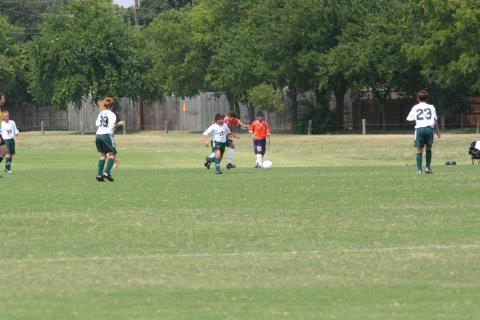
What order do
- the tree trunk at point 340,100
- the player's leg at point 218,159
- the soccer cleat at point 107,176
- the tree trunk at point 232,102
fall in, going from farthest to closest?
the tree trunk at point 232,102, the tree trunk at point 340,100, the player's leg at point 218,159, the soccer cleat at point 107,176

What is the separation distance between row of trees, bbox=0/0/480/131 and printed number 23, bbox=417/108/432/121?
112 feet

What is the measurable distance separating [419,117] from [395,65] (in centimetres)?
4039

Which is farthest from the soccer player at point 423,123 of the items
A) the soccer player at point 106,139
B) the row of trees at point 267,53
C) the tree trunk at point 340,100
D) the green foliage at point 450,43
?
the tree trunk at point 340,100

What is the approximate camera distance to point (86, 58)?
8000 cm

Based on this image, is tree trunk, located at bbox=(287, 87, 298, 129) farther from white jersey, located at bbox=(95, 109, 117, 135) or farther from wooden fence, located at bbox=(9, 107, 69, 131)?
white jersey, located at bbox=(95, 109, 117, 135)

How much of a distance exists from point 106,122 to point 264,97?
43579 mm

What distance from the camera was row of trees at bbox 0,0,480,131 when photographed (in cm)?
6278

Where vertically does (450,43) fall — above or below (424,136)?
above

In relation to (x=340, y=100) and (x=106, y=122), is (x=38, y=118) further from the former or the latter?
(x=106, y=122)

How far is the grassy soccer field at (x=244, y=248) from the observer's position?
10781 millimetres

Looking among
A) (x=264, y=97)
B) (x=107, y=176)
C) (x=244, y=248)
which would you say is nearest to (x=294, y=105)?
(x=264, y=97)

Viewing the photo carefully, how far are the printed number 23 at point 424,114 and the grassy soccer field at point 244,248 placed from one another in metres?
1.43

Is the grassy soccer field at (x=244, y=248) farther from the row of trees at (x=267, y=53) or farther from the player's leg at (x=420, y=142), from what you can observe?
the row of trees at (x=267, y=53)

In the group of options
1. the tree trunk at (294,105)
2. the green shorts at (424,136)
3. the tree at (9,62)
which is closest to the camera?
the green shorts at (424,136)
